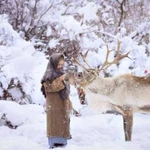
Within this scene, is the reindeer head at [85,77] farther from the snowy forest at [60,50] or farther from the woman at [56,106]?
the snowy forest at [60,50]

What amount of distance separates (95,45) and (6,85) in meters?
2.83

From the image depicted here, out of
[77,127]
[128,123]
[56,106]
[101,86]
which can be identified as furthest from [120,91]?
[77,127]

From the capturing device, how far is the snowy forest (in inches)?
283

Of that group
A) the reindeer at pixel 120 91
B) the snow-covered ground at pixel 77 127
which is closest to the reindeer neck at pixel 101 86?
the reindeer at pixel 120 91

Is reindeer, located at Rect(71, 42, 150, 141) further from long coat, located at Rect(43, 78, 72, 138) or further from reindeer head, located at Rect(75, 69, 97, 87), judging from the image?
long coat, located at Rect(43, 78, 72, 138)

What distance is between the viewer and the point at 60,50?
9.91 metres

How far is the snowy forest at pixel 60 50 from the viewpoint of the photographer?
7196mm

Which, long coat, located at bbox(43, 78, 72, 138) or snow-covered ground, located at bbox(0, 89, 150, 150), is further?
snow-covered ground, located at bbox(0, 89, 150, 150)

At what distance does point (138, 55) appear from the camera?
10.1m

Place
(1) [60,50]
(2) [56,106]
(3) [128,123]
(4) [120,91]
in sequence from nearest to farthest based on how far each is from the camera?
(2) [56,106], (3) [128,123], (4) [120,91], (1) [60,50]

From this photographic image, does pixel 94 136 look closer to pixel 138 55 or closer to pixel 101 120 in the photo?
pixel 101 120

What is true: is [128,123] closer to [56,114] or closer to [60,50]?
[56,114]

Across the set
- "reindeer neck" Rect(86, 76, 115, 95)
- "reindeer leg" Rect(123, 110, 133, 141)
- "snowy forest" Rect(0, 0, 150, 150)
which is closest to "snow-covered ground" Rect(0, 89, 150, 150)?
"snowy forest" Rect(0, 0, 150, 150)

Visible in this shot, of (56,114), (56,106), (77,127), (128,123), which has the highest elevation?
(56,106)
